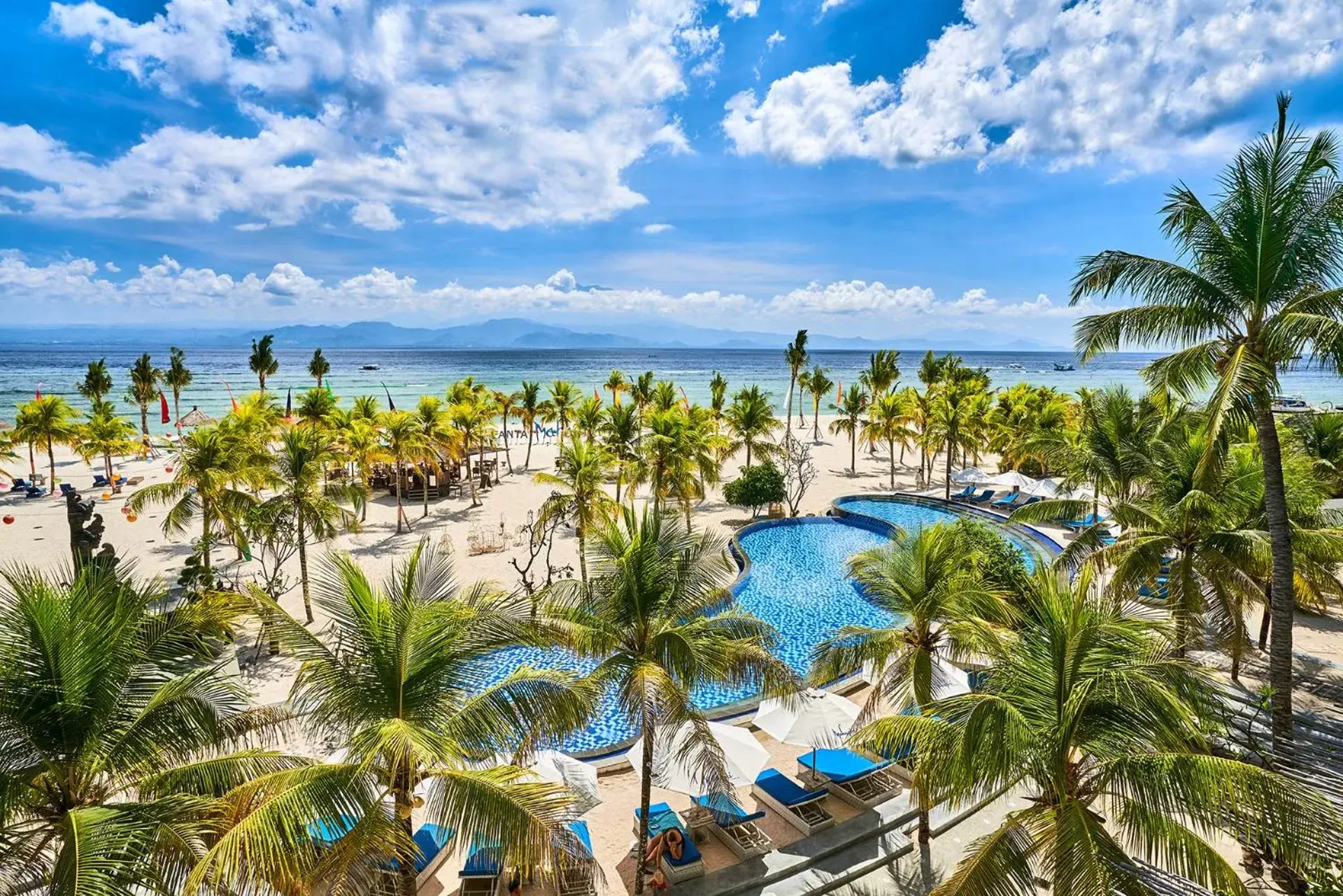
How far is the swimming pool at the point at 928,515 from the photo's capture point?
27094 mm

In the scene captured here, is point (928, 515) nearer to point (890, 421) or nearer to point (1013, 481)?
point (1013, 481)

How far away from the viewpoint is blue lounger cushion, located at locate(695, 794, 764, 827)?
394 inches

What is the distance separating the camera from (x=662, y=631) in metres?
9.40

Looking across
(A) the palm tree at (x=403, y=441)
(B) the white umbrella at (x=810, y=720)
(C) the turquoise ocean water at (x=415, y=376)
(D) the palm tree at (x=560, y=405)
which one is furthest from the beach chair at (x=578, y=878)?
(C) the turquoise ocean water at (x=415, y=376)

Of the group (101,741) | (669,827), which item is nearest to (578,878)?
(669,827)

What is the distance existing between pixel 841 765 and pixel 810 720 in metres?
1.36

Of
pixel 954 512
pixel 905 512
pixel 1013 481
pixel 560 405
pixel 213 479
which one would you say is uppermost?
pixel 560 405

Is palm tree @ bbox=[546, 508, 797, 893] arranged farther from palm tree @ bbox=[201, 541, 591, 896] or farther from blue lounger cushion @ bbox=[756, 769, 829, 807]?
blue lounger cushion @ bbox=[756, 769, 829, 807]

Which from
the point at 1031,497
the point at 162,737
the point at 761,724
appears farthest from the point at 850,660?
the point at 1031,497

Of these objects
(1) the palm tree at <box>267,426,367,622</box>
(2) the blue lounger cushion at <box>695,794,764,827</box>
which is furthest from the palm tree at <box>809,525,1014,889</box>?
(1) the palm tree at <box>267,426,367,622</box>

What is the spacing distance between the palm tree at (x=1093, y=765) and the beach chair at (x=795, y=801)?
3564 mm

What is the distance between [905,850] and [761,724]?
110 inches

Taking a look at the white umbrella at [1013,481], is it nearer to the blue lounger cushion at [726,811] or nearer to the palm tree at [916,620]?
the palm tree at [916,620]

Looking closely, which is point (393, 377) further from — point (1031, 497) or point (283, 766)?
point (283, 766)
